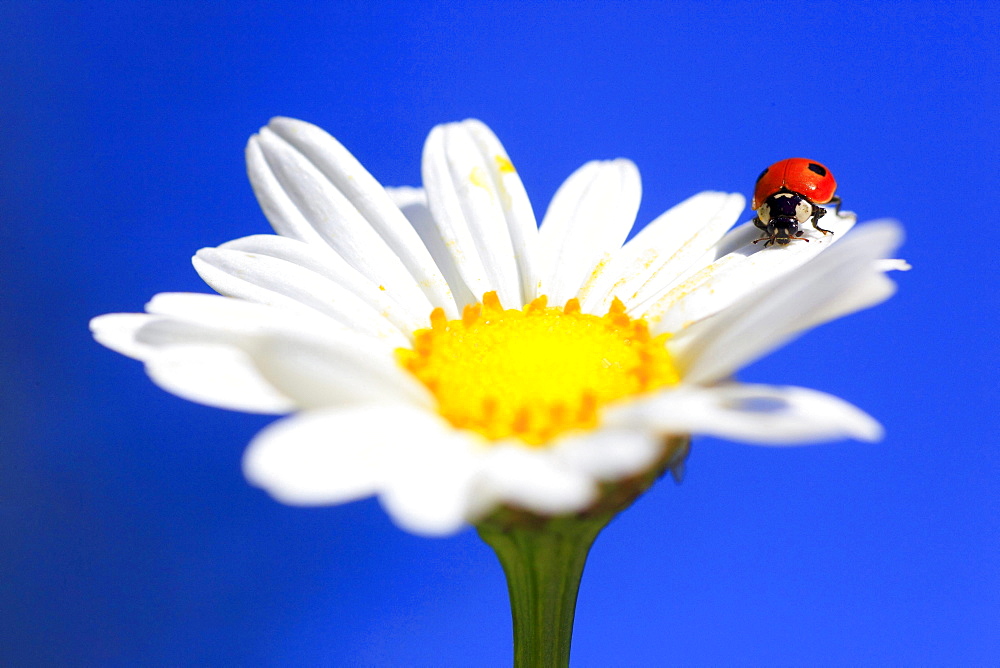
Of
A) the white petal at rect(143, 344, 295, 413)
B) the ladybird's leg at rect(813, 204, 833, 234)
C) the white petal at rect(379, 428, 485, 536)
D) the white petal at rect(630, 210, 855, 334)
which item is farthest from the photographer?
the ladybird's leg at rect(813, 204, 833, 234)

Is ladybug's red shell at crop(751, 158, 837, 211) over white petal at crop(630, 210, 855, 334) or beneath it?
over

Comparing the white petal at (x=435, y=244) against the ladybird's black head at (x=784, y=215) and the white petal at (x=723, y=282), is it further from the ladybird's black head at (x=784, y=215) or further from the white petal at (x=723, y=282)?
the ladybird's black head at (x=784, y=215)

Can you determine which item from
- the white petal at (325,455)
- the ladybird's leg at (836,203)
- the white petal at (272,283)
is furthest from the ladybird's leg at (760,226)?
the white petal at (325,455)

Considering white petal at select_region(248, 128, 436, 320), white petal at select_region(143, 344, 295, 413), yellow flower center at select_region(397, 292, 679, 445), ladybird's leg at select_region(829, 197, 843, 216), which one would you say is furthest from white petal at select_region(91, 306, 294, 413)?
ladybird's leg at select_region(829, 197, 843, 216)

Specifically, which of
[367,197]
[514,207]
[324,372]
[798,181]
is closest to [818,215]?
[798,181]

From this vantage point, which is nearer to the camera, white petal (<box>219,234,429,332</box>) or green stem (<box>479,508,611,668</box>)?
green stem (<box>479,508,611,668</box>)

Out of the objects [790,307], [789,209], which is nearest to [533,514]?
[790,307]

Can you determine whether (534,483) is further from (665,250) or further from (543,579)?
(665,250)

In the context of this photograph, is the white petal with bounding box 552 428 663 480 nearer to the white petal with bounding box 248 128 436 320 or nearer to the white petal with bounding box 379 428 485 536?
the white petal with bounding box 379 428 485 536
